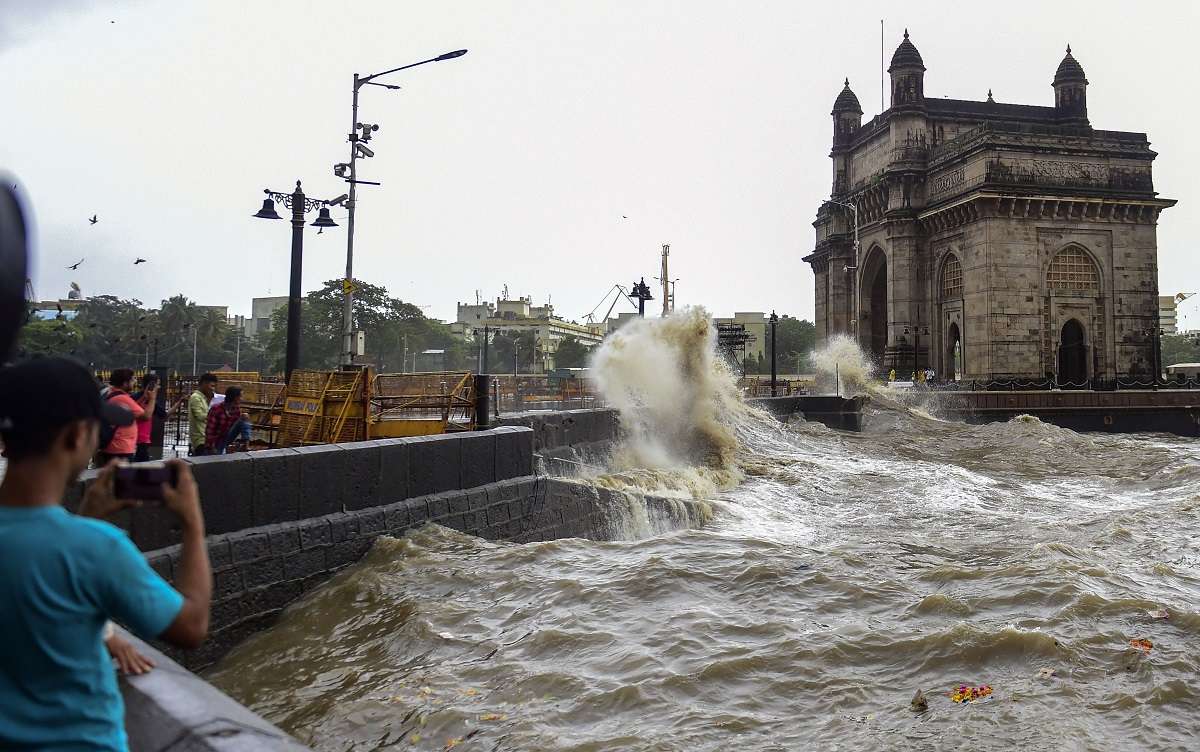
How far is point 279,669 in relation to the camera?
5340 mm

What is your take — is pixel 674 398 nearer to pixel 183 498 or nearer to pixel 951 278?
pixel 183 498

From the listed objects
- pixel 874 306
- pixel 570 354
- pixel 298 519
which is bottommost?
pixel 298 519

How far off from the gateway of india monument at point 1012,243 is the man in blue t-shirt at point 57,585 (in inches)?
1863

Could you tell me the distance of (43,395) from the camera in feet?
6.03

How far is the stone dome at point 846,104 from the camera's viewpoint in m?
60.9

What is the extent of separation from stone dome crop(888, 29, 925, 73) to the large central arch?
11.6 m

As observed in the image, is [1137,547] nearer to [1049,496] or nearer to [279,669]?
[1049,496]

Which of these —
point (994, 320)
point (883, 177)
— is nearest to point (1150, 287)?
point (994, 320)

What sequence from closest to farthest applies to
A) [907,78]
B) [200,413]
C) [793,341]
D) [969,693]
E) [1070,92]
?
1. [969,693]
2. [200,413]
3. [907,78]
4. [1070,92]
5. [793,341]

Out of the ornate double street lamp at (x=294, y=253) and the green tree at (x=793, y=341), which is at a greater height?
the green tree at (x=793, y=341)

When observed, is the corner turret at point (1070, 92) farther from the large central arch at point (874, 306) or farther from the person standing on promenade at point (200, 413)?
the person standing on promenade at point (200, 413)

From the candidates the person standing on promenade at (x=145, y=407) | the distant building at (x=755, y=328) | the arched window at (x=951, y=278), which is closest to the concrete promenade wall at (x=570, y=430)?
the person standing on promenade at (x=145, y=407)

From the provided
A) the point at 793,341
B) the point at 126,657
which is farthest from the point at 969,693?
the point at 793,341

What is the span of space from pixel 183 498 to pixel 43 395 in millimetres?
407
